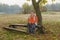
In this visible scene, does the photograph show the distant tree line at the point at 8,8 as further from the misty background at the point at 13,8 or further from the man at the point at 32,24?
the man at the point at 32,24

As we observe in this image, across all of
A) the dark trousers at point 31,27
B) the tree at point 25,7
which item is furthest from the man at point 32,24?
the tree at point 25,7

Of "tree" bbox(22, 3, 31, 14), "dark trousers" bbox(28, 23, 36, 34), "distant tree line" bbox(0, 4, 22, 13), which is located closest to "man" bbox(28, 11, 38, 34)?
"dark trousers" bbox(28, 23, 36, 34)

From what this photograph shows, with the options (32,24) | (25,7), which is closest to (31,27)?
(32,24)

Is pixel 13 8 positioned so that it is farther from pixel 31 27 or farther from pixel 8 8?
pixel 31 27

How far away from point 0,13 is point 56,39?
92.5ft

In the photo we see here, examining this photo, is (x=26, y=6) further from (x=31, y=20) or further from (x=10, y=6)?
(x=31, y=20)

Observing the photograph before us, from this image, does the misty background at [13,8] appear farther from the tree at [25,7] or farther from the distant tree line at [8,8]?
the tree at [25,7]

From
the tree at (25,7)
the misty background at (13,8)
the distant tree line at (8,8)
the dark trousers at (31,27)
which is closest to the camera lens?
the dark trousers at (31,27)

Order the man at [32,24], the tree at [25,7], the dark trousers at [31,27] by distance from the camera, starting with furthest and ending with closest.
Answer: the tree at [25,7], the dark trousers at [31,27], the man at [32,24]

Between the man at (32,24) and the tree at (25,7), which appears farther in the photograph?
the tree at (25,7)

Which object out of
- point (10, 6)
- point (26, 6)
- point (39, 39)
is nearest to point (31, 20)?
point (39, 39)

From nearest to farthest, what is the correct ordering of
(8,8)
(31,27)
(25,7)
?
(31,27) → (8,8) → (25,7)

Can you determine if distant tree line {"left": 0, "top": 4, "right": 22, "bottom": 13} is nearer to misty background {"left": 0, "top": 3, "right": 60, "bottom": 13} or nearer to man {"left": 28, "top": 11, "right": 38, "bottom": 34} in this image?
misty background {"left": 0, "top": 3, "right": 60, "bottom": 13}

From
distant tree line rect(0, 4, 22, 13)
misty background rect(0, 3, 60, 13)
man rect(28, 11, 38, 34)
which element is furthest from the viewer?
misty background rect(0, 3, 60, 13)
